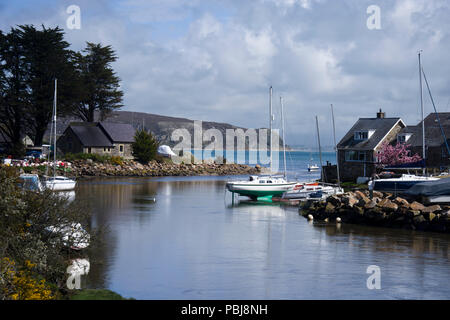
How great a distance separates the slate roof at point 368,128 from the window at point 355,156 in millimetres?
496

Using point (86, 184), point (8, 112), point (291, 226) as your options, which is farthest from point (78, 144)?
point (291, 226)

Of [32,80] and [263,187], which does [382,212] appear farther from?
[32,80]

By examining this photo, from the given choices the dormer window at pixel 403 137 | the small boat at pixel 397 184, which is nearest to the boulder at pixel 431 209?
the small boat at pixel 397 184

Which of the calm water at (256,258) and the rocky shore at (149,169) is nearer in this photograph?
the calm water at (256,258)

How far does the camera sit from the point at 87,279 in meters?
19.6

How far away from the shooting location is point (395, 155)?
5666 cm

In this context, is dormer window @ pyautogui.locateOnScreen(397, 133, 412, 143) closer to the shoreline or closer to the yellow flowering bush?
the shoreline

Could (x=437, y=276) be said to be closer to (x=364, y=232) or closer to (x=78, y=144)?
(x=364, y=232)

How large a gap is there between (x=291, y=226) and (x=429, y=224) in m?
8.47

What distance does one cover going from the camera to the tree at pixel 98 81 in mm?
99312

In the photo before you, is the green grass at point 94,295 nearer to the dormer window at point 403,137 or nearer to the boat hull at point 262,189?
the boat hull at point 262,189

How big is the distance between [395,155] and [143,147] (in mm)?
49060

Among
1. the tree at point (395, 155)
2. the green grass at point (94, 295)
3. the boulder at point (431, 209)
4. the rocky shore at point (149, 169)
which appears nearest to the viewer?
the green grass at point (94, 295)

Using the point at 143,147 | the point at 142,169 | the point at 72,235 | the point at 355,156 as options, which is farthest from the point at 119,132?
the point at 72,235
